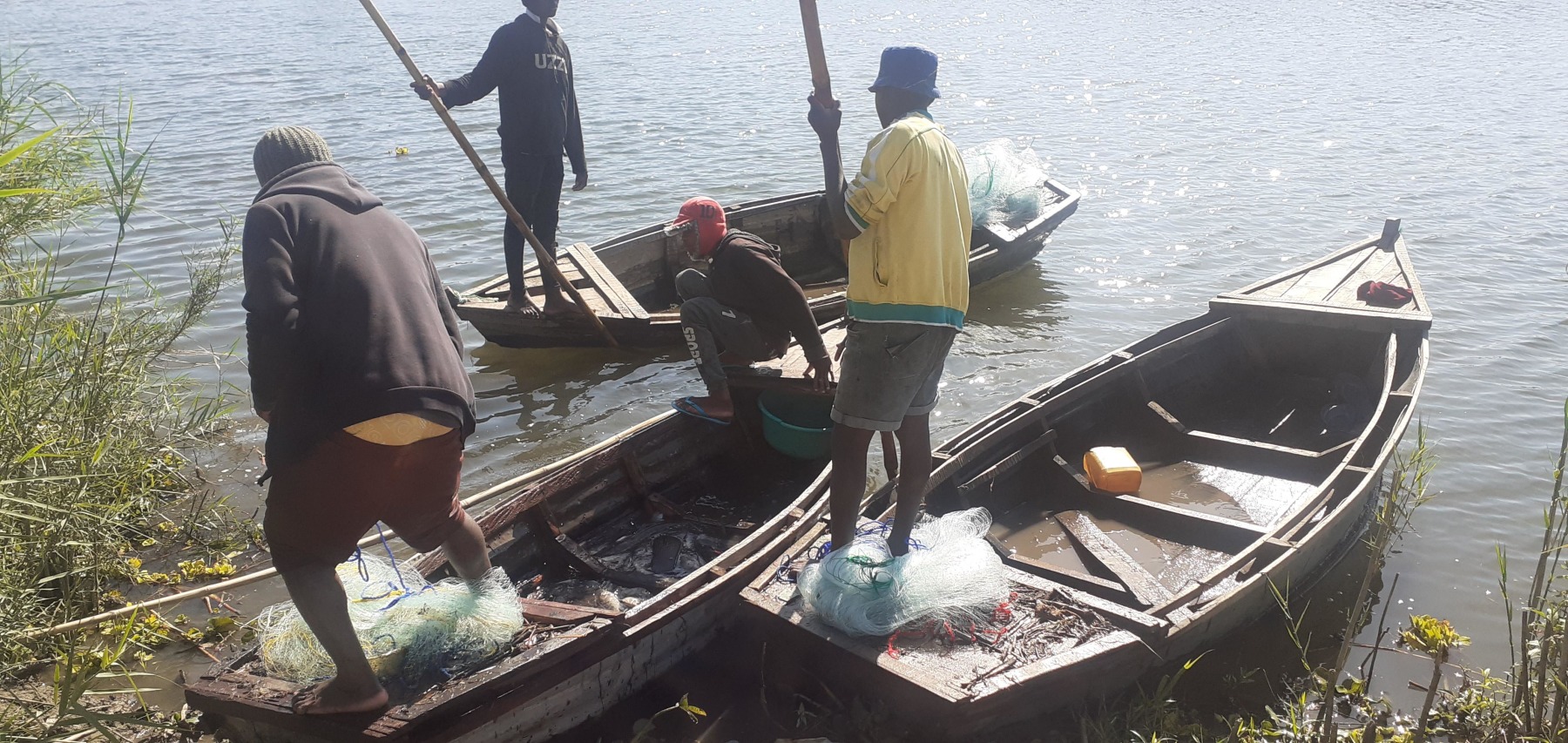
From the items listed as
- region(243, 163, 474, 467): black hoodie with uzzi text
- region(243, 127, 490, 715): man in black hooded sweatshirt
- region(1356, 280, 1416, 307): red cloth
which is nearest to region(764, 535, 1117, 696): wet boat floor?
region(243, 127, 490, 715): man in black hooded sweatshirt

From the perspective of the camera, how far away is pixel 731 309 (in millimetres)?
5664

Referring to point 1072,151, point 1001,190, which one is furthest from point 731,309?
point 1072,151

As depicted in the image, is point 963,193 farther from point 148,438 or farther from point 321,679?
point 148,438

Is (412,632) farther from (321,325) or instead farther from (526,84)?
(526,84)

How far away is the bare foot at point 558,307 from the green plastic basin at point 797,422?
88.1 inches

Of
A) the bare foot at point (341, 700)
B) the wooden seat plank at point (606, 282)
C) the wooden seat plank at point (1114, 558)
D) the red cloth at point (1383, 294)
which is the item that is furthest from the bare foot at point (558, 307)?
the red cloth at point (1383, 294)

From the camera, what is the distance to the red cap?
533 cm

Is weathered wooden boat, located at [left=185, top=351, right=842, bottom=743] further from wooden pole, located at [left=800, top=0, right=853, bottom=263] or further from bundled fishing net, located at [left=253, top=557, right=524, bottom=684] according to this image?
wooden pole, located at [left=800, top=0, right=853, bottom=263]

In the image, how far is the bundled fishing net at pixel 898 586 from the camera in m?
3.66

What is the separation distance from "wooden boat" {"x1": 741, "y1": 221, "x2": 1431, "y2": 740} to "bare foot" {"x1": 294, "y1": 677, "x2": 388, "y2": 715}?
1.38 meters

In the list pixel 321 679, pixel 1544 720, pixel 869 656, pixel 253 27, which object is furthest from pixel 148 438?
pixel 253 27

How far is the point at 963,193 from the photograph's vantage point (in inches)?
147

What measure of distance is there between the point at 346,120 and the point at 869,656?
559 inches

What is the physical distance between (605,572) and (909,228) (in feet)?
7.14
